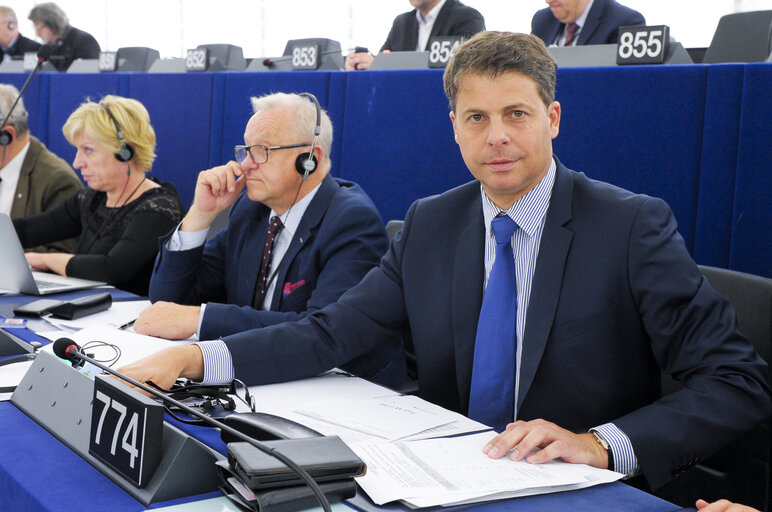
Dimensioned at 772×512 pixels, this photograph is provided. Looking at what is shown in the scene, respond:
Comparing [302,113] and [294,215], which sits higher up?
[302,113]

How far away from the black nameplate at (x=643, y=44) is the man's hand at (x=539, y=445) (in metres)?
1.49

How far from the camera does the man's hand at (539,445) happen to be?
1033 millimetres

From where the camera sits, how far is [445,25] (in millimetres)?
4137

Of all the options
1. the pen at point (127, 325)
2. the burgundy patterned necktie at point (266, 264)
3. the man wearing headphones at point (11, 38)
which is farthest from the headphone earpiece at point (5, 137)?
the man wearing headphones at point (11, 38)

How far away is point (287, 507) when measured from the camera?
86 cm

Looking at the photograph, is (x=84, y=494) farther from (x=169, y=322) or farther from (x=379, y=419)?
(x=169, y=322)

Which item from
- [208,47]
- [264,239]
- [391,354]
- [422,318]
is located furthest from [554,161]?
[208,47]

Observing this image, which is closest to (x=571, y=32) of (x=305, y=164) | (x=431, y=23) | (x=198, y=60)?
(x=431, y=23)

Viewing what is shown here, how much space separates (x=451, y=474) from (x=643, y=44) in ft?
5.53

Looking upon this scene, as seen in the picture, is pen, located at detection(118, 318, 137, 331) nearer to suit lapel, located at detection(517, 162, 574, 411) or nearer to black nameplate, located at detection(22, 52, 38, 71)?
suit lapel, located at detection(517, 162, 574, 411)

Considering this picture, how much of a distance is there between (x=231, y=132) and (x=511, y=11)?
377 centimetres

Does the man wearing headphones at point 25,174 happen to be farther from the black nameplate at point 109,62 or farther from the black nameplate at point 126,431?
the black nameplate at point 126,431

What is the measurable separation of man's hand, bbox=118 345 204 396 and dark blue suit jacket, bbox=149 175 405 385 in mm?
336

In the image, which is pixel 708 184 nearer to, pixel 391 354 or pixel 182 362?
pixel 391 354
